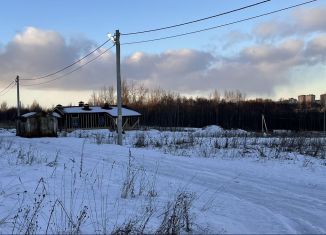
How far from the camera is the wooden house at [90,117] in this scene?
52875mm

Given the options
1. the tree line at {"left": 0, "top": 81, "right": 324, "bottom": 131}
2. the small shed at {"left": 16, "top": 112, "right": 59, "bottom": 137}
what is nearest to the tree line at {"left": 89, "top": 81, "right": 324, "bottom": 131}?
the tree line at {"left": 0, "top": 81, "right": 324, "bottom": 131}

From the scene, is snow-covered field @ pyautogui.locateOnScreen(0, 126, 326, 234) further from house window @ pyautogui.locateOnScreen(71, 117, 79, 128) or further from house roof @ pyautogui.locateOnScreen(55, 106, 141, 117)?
house window @ pyautogui.locateOnScreen(71, 117, 79, 128)

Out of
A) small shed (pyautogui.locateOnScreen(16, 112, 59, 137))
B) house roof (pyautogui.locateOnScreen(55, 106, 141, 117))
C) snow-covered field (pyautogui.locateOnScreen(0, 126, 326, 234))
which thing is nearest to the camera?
snow-covered field (pyautogui.locateOnScreen(0, 126, 326, 234))

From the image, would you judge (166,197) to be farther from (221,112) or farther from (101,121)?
(221,112)

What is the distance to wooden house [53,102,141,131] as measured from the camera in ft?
173

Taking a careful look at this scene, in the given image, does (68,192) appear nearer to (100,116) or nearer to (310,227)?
(310,227)

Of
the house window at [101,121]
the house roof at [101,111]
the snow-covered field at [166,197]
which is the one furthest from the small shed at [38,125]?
the snow-covered field at [166,197]

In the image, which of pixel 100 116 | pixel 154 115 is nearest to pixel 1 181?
pixel 100 116

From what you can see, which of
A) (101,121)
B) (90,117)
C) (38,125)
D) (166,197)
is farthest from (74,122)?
(166,197)

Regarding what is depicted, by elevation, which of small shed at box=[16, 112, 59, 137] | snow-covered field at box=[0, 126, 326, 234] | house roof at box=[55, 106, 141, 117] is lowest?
snow-covered field at box=[0, 126, 326, 234]

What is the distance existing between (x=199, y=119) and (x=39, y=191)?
84357 millimetres

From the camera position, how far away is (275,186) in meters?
9.44

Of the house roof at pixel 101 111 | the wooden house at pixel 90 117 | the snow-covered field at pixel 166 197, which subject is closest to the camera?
the snow-covered field at pixel 166 197

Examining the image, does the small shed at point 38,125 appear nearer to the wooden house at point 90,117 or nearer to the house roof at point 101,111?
the wooden house at point 90,117
